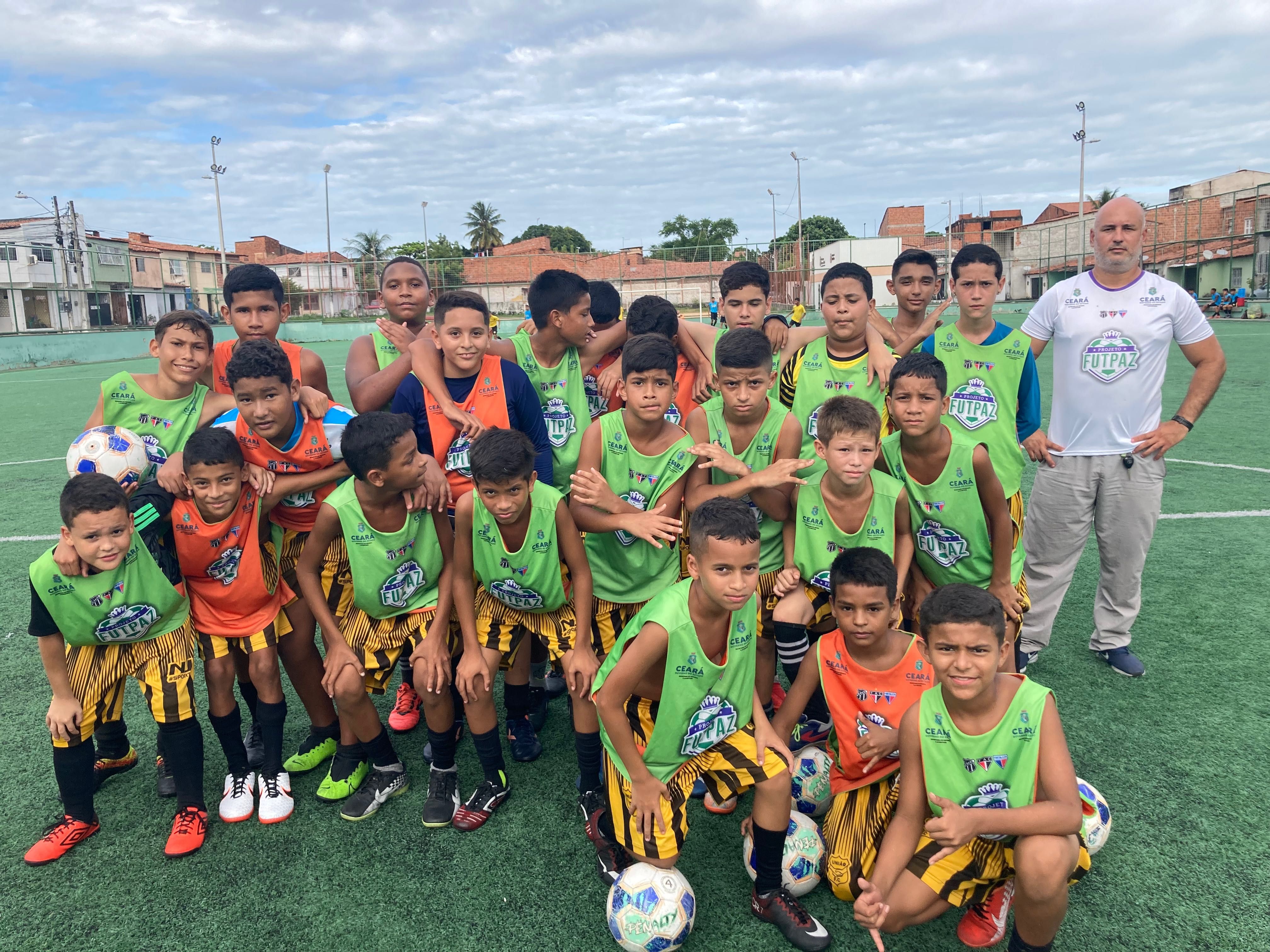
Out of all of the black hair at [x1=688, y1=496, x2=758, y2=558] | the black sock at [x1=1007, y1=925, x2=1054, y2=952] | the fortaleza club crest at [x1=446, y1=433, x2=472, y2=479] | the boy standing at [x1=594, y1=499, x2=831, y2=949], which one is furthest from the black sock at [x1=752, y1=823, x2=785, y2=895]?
the fortaleza club crest at [x1=446, y1=433, x2=472, y2=479]

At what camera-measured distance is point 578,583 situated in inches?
129

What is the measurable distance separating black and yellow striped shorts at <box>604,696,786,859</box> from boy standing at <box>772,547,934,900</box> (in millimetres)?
239

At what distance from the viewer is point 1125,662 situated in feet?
13.5

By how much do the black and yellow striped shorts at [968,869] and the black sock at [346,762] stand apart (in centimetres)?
226

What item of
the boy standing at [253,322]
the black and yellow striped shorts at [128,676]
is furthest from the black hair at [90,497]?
the boy standing at [253,322]

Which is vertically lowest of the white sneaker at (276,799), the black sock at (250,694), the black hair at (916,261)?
the white sneaker at (276,799)

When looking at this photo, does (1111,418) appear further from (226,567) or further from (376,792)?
(226,567)

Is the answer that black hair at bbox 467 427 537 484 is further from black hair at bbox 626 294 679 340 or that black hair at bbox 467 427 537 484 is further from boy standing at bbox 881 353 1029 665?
boy standing at bbox 881 353 1029 665

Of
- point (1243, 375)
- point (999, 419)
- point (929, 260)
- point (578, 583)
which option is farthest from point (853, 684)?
point (1243, 375)

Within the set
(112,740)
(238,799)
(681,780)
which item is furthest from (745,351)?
(112,740)

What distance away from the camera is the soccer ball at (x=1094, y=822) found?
271 cm

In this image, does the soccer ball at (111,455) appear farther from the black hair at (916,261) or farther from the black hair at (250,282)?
the black hair at (916,261)

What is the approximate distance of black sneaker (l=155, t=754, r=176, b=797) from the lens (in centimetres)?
337

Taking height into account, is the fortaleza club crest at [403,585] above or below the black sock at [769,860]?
above
